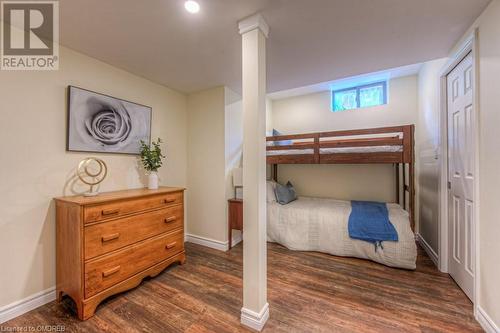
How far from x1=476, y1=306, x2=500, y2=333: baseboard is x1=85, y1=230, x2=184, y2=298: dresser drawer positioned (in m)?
2.63

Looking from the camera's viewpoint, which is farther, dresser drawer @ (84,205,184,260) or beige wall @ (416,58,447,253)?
beige wall @ (416,58,447,253)

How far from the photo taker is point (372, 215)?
258 centimetres

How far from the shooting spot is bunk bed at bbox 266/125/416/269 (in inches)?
92.0

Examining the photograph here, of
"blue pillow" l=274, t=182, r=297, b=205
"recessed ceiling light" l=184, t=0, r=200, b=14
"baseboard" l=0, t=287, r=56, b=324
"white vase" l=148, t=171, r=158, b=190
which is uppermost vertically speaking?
"recessed ceiling light" l=184, t=0, r=200, b=14

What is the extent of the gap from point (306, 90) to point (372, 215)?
100.0 inches

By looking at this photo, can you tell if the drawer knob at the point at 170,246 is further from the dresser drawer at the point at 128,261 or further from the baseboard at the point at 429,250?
the baseboard at the point at 429,250

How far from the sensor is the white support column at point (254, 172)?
1.45 metres

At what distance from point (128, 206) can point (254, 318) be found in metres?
1.41

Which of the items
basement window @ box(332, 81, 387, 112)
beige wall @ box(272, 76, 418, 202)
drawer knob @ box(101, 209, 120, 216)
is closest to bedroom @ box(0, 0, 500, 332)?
drawer knob @ box(101, 209, 120, 216)

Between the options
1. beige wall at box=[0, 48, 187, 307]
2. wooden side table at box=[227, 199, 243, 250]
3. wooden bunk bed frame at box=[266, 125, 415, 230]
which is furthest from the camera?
wooden side table at box=[227, 199, 243, 250]

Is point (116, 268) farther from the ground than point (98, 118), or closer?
closer

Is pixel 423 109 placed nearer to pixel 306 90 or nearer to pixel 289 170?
pixel 306 90

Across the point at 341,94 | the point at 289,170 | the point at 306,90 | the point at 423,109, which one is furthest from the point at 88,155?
the point at 423,109

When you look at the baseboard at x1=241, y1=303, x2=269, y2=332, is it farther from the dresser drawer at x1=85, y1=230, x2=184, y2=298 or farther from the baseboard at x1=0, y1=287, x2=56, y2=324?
the baseboard at x1=0, y1=287, x2=56, y2=324
